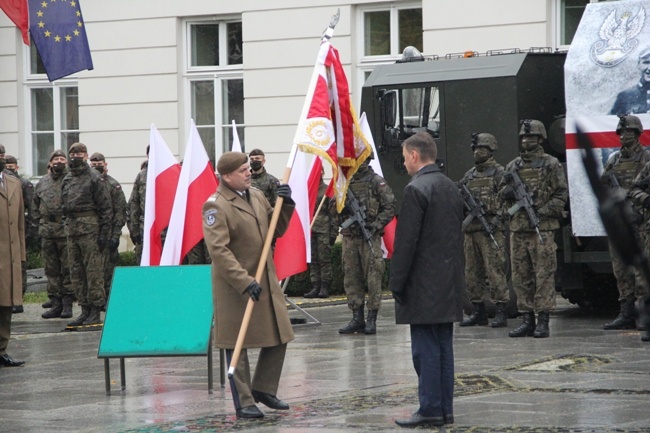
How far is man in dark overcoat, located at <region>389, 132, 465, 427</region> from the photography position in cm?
763

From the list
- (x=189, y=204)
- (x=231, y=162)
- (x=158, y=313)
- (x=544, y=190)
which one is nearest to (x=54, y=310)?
(x=189, y=204)

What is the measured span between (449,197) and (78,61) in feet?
22.7

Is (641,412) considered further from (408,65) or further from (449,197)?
(408,65)

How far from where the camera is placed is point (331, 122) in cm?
982

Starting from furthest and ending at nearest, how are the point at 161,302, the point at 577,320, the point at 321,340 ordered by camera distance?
the point at 577,320 → the point at 321,340 → the point at 161,302

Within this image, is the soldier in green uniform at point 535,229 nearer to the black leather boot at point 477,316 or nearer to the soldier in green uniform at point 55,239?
the black leather boot at point 477,316

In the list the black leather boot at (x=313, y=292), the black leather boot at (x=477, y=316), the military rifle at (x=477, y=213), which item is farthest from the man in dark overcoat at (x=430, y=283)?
the black leather boot at (x=313, y=292)

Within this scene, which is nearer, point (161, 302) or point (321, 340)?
point (161, 302)

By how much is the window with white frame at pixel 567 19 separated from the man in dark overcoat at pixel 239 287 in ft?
38.9

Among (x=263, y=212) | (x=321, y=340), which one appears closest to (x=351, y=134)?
(x=263, y=212)

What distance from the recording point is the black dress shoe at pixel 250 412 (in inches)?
316

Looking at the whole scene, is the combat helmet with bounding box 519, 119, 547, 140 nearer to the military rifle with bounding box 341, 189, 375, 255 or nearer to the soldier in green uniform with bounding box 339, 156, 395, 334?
the soldier in green uniform with bounding box 339, 156, 395, 334

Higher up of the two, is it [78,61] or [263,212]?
[78,61]

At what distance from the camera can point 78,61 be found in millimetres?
13680
